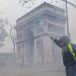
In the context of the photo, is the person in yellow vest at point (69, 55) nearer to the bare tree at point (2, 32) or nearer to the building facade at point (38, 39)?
the building facade at point (38, 39)

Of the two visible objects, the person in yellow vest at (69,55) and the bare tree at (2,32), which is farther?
the bare tree at (2,32)

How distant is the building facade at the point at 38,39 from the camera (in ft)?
11.9

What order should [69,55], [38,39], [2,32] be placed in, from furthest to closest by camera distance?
1. [38,39]
2. [2,32]
3. [69,55]

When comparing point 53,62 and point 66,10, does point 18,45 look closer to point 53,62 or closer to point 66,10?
point 53,62

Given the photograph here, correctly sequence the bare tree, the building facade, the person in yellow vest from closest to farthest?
the person in yellow vest, the bare tree, the building facade

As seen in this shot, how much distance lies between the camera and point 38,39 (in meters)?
3.70

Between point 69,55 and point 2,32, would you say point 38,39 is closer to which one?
point 2,32

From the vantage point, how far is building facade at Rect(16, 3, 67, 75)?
3637 mm

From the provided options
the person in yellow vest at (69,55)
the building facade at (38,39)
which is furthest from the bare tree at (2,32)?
the person in yellow vest at (69,55)

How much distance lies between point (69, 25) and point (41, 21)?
1.74 ft

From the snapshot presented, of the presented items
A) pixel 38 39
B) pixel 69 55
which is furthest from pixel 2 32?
pixel 69 55

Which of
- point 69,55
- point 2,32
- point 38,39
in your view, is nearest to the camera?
point 69,55

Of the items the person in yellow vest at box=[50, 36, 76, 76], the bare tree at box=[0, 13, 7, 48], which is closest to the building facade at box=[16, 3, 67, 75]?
the bare tree at box=[0, 13, 7, 48]

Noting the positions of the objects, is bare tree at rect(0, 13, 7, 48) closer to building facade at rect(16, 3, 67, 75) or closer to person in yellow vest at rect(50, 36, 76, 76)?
building facade at rect(16, 3, 67, 75)
